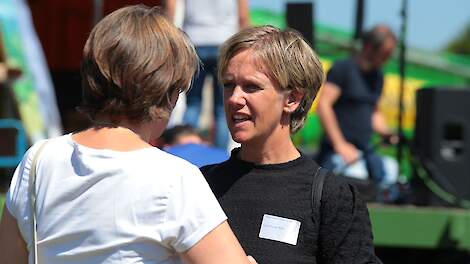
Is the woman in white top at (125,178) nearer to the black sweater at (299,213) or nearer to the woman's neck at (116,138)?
the woman's neck at (116,138)

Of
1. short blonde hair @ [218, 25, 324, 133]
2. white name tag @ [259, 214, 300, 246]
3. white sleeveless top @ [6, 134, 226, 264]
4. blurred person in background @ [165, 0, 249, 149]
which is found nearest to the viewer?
white sleeveless top @ [6, 134, 226, 264]

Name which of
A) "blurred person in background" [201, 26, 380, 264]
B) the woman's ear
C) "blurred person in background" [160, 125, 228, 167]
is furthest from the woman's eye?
"blurred person in background" [160, 125, 228, 167]

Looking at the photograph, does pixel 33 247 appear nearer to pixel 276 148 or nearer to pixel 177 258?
pixel 177 258

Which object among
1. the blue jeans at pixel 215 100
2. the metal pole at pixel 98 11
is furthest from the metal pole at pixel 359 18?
the metal pole at pixel 98 11

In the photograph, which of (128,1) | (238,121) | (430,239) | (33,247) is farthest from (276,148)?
(128,1)

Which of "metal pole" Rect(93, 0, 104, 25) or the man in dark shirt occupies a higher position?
"metal pole" Rect(93, 0, 104, 25)

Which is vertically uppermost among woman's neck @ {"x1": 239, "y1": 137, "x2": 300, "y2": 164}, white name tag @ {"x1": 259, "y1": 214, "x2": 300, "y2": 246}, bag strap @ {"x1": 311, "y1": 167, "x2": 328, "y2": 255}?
woman's neck @ {"x1": 239, "y1": 137, "x2": 300, "y2": 164}

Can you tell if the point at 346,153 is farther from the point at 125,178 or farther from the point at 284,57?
the point at 125,178

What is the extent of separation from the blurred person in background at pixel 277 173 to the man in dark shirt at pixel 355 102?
373cm

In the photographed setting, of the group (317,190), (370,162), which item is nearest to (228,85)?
(317,190)

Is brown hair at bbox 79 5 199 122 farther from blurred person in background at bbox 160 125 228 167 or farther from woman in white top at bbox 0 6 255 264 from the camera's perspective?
blurred person in background at bbox 160 125 228 167

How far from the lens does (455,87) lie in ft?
19.3

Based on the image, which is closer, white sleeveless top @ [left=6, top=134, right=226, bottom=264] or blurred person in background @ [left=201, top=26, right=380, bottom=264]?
white sleeveless top @ [left=6, top=134, right=226, bottom=264]

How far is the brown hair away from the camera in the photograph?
2.10 m
